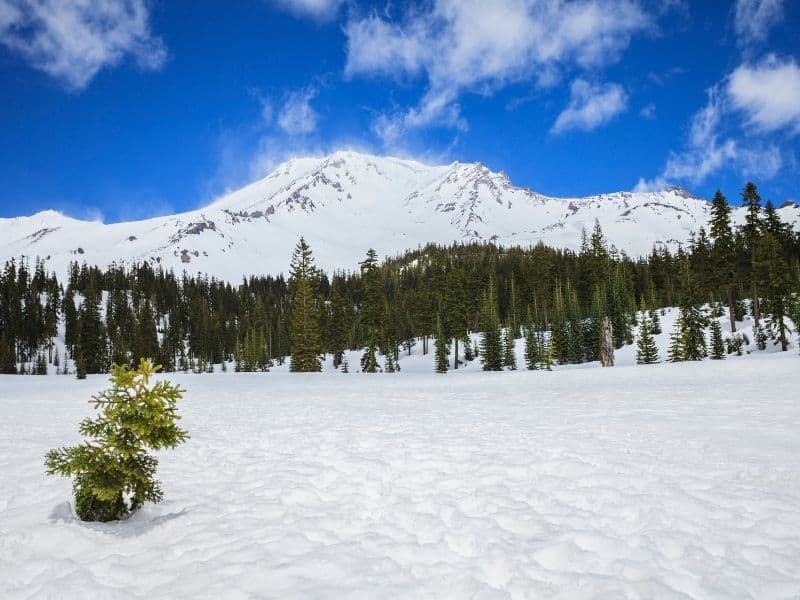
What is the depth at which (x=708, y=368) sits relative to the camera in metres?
25.8

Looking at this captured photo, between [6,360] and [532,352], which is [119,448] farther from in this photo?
[6,360]

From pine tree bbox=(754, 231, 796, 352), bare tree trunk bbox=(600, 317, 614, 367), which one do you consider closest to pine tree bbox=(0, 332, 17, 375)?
bare tree trunk bbox=(600, 317, 614, 367)

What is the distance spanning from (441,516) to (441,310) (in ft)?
231

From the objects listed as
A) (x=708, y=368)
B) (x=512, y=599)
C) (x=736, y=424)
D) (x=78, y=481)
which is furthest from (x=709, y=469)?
(x=708, y=368)

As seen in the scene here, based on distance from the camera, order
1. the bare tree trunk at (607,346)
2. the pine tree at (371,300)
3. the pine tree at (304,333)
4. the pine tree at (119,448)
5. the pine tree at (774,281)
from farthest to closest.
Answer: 1. the pine tree at (371,300)
2. the pine tree at (304,333)
3. the pine tree at (774,281)
4. the bare tree trunk at (607,346)
5. the pine tree at (119,448)

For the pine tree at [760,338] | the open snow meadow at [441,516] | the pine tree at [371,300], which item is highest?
the pine tree at [371,300]

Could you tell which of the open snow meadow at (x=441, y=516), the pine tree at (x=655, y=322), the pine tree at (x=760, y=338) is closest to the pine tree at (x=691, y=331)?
the pine tree at (x=760, y=338)

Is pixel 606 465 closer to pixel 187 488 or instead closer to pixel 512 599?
pixel 512 599

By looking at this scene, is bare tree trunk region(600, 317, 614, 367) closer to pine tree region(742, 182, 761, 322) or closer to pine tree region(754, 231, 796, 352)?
pine tree region(754, 231, 796, 352)

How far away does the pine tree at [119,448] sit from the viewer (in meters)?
5.31

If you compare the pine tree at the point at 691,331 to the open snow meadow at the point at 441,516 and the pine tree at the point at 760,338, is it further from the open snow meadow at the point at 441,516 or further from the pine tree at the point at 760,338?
the open snow meadow at the point at 441,516

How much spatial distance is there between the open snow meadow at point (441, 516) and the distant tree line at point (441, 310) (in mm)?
29472

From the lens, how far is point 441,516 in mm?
5691

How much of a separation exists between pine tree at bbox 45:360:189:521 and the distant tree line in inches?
1405
